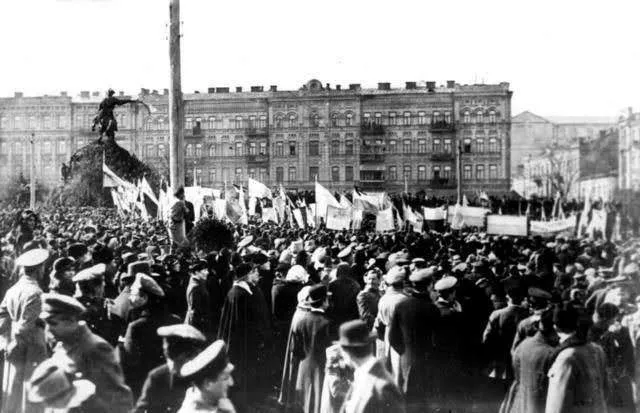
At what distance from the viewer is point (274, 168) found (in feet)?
221

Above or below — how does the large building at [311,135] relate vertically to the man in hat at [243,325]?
above

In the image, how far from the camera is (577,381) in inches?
193

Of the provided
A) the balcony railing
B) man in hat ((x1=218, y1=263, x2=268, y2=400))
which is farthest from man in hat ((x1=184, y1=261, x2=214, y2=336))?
the balcony railing

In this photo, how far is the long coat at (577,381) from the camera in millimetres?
4891

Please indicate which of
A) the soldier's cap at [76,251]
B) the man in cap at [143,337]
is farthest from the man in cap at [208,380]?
the soldier's cap at [76,251]

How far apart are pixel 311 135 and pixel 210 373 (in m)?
63.7

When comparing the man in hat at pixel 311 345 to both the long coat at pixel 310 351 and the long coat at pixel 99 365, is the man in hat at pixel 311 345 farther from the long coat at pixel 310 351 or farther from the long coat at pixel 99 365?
the long coat at pixel 99 365

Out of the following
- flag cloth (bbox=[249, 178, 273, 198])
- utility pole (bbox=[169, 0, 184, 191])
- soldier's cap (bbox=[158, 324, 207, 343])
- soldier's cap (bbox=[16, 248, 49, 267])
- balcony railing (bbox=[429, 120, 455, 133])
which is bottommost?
soldier's cap (bbox=[158, 324, 207, 343])

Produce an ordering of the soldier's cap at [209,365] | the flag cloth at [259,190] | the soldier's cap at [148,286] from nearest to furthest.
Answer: the soldier's cap at [209,365], the soldier's cap at [148,286], the flag cloth at [259,190]

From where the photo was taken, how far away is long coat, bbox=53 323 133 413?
429 centimetres

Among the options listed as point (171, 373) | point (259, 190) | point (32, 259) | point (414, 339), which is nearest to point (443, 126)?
point (259, 190)

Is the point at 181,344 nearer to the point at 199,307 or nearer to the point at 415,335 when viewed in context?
the point at 415,335

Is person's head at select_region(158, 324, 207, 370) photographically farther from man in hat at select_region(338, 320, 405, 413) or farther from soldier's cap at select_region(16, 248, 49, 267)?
soldier's cap at select_region(16, 248, 49, 267)

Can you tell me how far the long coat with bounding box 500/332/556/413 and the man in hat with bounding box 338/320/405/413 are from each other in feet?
5.08
